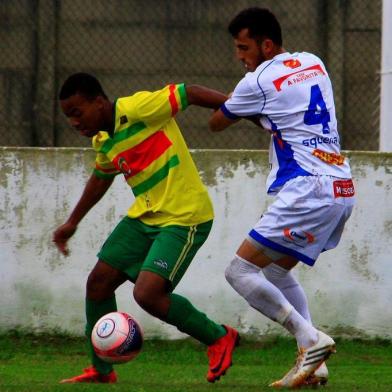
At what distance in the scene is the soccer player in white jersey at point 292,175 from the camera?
6852mm

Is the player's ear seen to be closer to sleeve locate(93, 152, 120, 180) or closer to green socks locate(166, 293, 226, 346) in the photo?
sleeve locate(93, 152, 120, 180)

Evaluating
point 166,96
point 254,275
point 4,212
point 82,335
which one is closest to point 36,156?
point 4,212

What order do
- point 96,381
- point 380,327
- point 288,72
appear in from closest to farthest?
point 288,72 → point 96,381 → point 380,327

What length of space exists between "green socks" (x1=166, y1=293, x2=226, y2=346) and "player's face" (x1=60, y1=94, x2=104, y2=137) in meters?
1.08

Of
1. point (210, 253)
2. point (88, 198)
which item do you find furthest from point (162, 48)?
point (88, 198)

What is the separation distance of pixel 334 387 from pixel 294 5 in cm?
657

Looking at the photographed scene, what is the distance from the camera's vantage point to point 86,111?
732 cm

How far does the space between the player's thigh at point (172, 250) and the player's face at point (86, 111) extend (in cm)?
72

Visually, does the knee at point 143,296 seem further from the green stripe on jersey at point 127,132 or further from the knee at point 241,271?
the green stripe on jersey at point 127,132

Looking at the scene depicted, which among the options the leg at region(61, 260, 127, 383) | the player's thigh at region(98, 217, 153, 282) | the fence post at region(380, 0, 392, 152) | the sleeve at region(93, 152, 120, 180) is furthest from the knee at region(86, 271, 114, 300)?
the fence post at region(380, 0, 392, 152)

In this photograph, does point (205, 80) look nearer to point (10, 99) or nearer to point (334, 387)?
point (10, 99)

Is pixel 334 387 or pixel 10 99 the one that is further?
pixel 10 99

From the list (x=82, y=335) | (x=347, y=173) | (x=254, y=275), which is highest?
(x=347, y=173)

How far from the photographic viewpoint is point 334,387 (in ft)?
23.4
